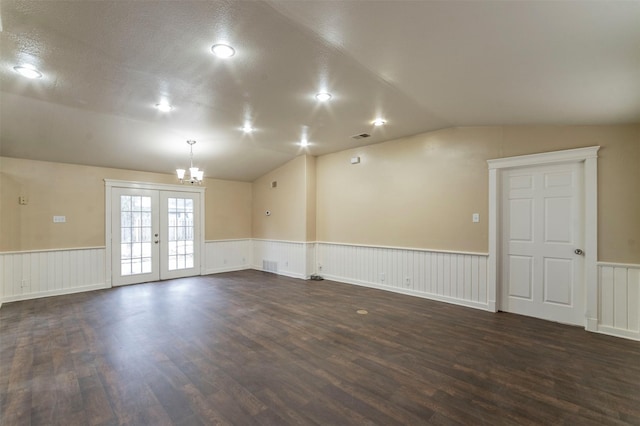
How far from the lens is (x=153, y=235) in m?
6.49

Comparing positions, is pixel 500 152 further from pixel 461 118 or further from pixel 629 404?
pixel 629 404

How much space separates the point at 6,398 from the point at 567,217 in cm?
594

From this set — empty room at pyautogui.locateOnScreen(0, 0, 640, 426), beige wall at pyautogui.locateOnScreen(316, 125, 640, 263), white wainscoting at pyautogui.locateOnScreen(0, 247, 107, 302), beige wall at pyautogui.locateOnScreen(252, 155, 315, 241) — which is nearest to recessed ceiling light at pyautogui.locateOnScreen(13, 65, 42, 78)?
empty room at pyautogui.locateOnScreen(0, 0, 640, 426)

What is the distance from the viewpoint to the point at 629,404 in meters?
2.21

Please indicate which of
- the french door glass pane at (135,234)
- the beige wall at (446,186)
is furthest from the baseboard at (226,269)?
the beige wall at (446,186)

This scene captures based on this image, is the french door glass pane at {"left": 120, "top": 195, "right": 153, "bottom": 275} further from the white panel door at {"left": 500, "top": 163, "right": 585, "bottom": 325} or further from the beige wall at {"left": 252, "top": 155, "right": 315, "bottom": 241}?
the white panel door at {"left": 500, "top": 163, "right": 585, "bottom": 325}

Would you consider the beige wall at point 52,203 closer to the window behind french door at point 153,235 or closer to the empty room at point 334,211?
the empty room at point 334,211

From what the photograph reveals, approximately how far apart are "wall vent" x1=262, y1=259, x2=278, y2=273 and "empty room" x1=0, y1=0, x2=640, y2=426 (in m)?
0.69

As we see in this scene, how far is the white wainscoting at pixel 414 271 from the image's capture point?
14.6 feet

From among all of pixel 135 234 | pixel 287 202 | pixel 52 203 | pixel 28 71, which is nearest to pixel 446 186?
pixel 287 202

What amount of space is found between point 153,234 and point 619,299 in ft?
25.4

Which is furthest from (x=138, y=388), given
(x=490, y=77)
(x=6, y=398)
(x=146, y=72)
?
(x=490, y=77)

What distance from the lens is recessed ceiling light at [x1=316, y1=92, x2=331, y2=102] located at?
343 cm

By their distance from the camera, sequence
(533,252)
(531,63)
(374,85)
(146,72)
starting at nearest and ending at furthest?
(531,63), (146,72), (374,85), (533,252)
